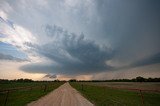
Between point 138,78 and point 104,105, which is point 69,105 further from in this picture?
point 138,78

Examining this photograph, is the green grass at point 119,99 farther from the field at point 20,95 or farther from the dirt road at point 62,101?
the field at point 20,95

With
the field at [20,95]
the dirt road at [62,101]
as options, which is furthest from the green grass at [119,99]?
the field at [20,95]

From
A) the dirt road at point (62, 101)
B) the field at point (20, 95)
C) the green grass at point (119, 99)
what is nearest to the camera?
the dirt road at point (62, 101)

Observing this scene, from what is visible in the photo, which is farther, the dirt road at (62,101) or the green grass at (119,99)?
the green grass at (119,99)

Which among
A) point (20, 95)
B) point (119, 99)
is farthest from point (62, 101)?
point (20, 95)

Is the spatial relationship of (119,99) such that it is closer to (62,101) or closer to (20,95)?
(62,101)

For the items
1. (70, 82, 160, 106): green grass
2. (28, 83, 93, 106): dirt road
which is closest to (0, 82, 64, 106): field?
(28, 83, 93, 106): dirt road

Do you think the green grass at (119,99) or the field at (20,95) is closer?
the green grass at (119,99)

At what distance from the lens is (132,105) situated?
16.2 metres

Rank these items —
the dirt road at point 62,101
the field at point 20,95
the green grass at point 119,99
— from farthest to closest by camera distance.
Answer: the field at point 20,95, the green grass at point 119,99, the dirt road at point 62,101

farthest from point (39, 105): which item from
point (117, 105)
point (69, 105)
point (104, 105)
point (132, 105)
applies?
point (132, 105)

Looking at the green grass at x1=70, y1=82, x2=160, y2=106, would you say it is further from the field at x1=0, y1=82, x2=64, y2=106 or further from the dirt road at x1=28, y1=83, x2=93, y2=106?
the field at x1=0, y1=82, x2=64, y2=106

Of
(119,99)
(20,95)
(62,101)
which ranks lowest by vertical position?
(62,101)

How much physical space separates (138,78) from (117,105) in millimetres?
171721
